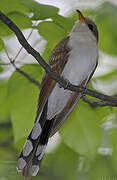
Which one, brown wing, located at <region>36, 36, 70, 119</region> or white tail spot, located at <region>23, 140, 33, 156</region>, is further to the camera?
white tail spot, located at <region>23, 140, 33, 156</region>

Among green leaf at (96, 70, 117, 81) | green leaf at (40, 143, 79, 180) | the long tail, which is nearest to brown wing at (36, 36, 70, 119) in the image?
the long tail

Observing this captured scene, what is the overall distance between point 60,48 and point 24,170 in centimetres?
112

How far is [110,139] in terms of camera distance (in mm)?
2895

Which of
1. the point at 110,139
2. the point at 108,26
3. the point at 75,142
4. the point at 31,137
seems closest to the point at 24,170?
the point at 31,137

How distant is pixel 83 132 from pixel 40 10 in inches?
40.7

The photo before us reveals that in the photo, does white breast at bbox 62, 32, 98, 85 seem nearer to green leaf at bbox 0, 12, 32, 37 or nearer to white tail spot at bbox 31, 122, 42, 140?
white tail spot at bbox 31, 122, 42, 140

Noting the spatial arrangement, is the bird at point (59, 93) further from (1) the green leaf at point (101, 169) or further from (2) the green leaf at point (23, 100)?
(1) the green leaf at point (101, 169)

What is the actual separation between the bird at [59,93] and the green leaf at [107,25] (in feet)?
0.63

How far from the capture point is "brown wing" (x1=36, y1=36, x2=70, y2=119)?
264 cm

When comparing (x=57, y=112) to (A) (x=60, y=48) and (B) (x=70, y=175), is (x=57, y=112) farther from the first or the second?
(B) (x=70, y=175)

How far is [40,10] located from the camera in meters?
2.32

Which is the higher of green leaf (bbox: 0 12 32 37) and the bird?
green leaf (bbox: 0 12 32 37)

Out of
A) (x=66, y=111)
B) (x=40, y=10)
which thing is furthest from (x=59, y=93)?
(x=40, y=10)

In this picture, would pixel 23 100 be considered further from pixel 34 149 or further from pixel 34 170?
pixel 34 170
